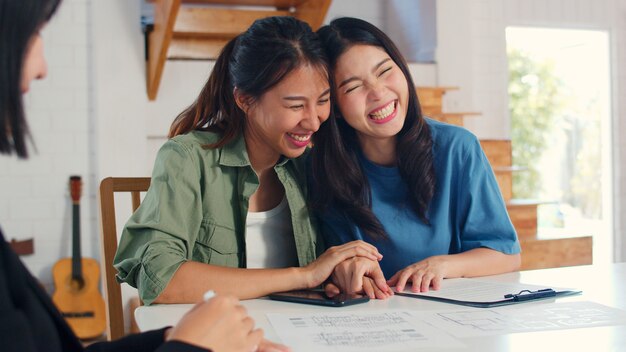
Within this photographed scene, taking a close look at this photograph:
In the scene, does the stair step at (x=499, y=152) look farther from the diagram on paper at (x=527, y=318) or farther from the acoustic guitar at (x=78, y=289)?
the diagram on paper at (x=527, y=318)

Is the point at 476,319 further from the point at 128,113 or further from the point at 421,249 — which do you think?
the point at 128,113

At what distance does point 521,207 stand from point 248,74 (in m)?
3.10

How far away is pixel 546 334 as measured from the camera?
1.17 meters

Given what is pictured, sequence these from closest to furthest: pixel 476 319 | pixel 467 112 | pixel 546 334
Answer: pixel 546 334
pixel 476 319
pixel 467 112

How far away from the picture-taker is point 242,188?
1800mm

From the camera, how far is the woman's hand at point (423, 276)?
5.21 feet

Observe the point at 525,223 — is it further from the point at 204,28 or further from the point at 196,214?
the point at 196,214

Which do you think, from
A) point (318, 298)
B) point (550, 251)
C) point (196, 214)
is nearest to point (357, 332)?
point (318, 298)

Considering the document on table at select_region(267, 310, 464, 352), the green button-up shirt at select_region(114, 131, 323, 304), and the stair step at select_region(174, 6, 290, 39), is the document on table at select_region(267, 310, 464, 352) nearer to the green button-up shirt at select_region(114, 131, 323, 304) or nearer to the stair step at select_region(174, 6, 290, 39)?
the green button-up shirt at select_region(114, 131, 323, 304)

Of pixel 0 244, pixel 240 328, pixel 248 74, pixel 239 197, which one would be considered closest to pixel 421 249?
pixel 239 197

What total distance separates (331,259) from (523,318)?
0.47 metres

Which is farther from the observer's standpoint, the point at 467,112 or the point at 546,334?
the point at 467,112

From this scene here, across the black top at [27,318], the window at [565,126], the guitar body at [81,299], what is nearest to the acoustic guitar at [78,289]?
the guitar body at [81,299]

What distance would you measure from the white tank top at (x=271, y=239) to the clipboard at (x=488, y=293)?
1.31 ft
